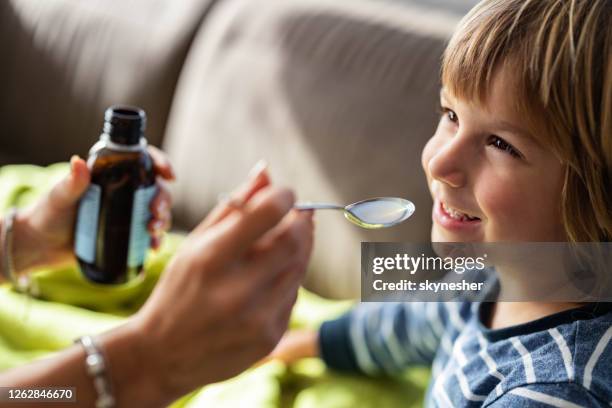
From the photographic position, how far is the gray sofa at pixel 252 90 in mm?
1305

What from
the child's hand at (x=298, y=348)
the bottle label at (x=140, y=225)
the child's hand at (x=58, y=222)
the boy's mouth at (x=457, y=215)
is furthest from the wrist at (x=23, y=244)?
the boy's mouth at (x=457, y=215)

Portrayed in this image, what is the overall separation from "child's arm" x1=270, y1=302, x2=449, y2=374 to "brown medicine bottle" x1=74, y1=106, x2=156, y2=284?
0.28 meters

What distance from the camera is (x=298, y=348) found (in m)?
1.15

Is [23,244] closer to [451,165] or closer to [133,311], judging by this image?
[133,311]

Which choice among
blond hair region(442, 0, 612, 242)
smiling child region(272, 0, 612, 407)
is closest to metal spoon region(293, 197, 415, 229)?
smiling child region(272, 0, 612, 407)

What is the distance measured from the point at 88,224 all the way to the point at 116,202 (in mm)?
48

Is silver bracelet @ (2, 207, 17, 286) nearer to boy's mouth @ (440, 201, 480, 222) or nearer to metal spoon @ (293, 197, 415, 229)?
metal spoon @ (293, 197, 415, 229)

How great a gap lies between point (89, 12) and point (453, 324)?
1105mm

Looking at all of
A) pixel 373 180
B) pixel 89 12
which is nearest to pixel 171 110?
pixel 89 12

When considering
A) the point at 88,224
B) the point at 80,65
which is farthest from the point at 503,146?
the point at 80,65

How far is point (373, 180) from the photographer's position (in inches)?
50.9

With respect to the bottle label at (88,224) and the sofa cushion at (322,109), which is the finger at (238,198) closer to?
the bottle label at (88,224)

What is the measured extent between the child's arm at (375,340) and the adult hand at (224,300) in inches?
14.6

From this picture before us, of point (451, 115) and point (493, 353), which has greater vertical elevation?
point (451, 115)
